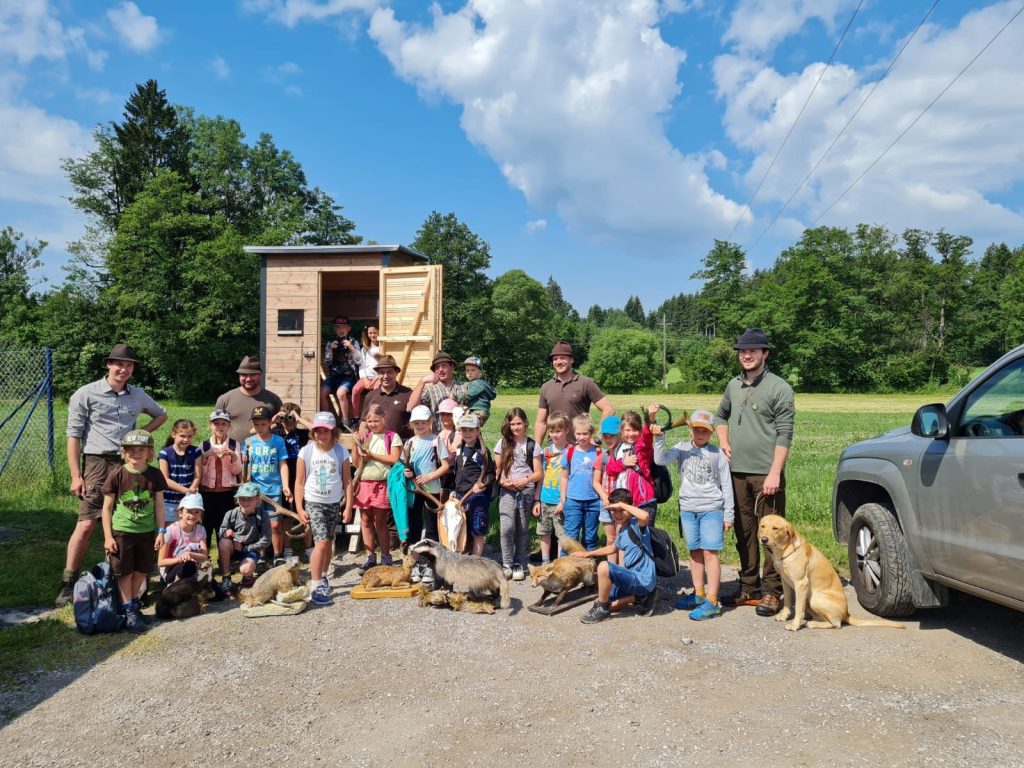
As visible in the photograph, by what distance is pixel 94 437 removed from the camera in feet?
19.6

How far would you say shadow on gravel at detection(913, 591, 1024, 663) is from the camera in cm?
474

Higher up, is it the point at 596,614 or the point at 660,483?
the point at 660,483

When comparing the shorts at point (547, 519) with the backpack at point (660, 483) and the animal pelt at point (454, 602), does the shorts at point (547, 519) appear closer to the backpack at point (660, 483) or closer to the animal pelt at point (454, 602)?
the backpack at point (660, 483)

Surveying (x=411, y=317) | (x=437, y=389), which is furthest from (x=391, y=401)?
(x=411, y=317)

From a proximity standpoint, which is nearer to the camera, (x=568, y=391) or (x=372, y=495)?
(x=372, y=495)

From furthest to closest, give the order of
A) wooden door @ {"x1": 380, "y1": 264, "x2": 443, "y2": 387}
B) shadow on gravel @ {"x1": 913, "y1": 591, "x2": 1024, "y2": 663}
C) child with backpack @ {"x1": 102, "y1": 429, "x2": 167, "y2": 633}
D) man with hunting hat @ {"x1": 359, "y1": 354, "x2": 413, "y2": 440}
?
wooden door @ {"x1": 380, "y1": 264, "x2": 443, "y2": 387}, man with hunting hat @ {"x1": 359, "y1": 354, "x2": 413, "y2": 440}, child with backpack @ {"x1": 102, "y1": 429, "x2": 167, "y2": 633}, shadow on gravel @ {"x1": 913, "y1": 591, "x2": 1024, "y2": 663}

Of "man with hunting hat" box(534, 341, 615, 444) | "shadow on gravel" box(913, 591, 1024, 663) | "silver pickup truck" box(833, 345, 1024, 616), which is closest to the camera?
"silver pickup truck" box(833, 345, 1024, 616)

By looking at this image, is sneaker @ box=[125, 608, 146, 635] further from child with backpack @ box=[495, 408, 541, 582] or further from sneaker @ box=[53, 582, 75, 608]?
child with backpack @ box=[495, 408, 541, 582]

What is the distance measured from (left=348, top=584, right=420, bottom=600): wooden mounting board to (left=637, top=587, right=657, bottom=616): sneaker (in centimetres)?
192

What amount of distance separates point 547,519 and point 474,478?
817 millimetres

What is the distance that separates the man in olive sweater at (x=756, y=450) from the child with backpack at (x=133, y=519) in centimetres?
470

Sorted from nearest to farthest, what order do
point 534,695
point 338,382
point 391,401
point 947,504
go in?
point 534,695 < point 947,504 < point 391,401 < point 338,382

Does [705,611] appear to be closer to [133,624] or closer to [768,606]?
[768,606]

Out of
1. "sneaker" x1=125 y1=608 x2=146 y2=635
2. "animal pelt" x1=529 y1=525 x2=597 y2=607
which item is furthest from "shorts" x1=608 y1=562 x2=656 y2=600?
"sneaker" x1=125 y1=608 x2=146 y2=635
